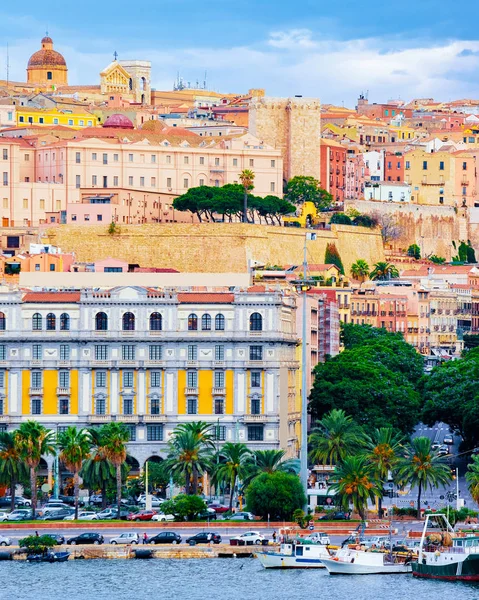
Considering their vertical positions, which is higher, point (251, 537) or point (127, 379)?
point (127, 379)

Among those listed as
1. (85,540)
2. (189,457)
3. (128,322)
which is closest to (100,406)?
(128,322)

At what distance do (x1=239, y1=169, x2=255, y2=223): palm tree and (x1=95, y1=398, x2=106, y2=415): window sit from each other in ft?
217

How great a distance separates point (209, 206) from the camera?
573 feet

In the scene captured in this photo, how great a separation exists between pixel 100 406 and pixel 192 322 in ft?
21.2

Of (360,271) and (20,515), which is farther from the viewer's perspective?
(360,271)

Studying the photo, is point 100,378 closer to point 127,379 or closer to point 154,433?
point 127,379

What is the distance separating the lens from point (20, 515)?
94.7m

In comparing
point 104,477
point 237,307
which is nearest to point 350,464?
point 104,477

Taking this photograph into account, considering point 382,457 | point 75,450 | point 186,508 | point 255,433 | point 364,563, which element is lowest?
point 364,563

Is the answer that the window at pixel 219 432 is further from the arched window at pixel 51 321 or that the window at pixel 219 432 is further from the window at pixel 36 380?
the arched window at pixel 51 321

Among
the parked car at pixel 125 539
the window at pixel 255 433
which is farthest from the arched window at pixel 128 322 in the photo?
the parked car at pixel 125 539

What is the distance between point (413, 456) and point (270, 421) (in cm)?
1419

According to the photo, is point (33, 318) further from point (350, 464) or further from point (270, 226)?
point (270, 226)

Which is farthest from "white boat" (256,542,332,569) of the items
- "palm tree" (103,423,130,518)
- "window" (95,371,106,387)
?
"window" (95,371,106,387)
